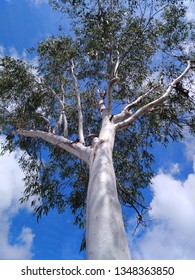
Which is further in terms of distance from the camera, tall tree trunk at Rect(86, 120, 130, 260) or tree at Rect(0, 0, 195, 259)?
tree at Rect(0, 0, 195, 259)

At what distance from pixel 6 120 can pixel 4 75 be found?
109 centimetres

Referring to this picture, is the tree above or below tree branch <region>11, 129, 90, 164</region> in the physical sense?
above

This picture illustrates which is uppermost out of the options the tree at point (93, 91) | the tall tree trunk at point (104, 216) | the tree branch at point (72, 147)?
the tree at point (93, 91)

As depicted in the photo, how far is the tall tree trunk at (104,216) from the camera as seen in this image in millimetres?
2527

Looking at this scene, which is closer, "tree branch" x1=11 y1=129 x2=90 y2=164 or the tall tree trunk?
the tall tree trunk

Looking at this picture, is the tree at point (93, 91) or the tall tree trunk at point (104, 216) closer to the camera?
the tall tree trunk at point (104, 216)

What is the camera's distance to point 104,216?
2896 millimetres

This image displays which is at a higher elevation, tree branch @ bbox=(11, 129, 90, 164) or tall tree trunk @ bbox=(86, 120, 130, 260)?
tree branch @ bbox=(11, 129, 90, 164)

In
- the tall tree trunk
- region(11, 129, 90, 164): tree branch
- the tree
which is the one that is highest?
the tree

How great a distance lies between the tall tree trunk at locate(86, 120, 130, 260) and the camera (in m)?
2.53

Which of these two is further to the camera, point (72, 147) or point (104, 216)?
point (72, 147)

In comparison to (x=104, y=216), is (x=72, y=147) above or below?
above
